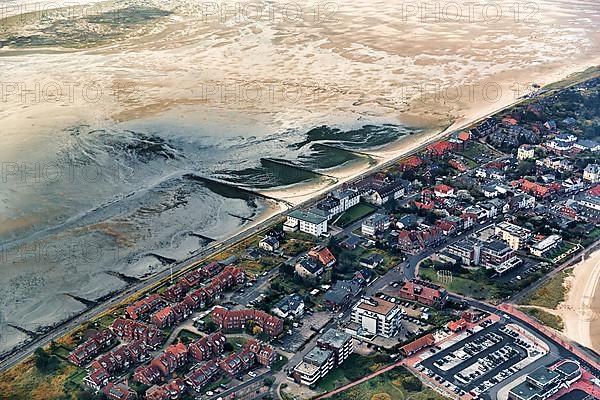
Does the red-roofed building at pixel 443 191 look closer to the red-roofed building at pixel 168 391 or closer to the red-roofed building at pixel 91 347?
the red-roofed building at pixel 91 347

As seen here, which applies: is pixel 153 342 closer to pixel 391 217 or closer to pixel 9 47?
pixel 391 217

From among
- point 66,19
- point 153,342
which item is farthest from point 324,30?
point 153,342

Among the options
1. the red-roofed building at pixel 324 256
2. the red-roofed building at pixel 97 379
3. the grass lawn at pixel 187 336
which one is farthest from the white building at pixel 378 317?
the red-roofed building at pixel 97 379

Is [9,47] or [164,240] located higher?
[9,47]

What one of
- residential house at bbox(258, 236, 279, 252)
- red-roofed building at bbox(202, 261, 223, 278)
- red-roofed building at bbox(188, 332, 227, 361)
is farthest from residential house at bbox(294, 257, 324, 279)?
red-roofed building at bbox(188, 332, 227, 361)

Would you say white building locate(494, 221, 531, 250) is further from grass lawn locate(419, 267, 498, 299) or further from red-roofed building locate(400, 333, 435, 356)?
red-roofed building locate(400, 333, 435, 356)
